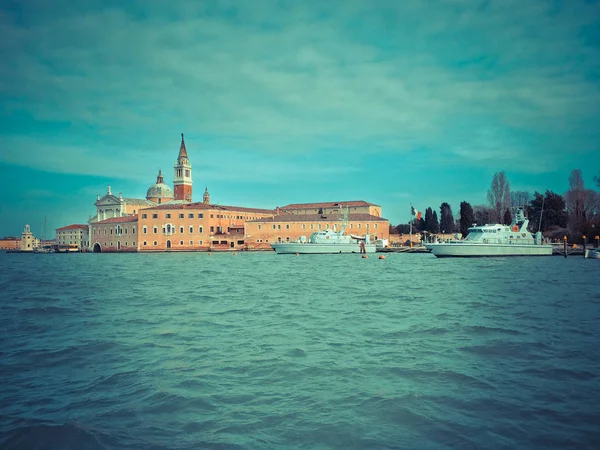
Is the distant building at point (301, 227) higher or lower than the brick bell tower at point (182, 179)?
lower

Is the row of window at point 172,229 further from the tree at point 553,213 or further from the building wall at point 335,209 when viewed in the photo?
the tree at point 553,213

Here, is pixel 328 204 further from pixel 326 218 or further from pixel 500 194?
pixel 500 194

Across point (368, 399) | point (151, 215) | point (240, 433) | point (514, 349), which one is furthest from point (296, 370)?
point (151, 215)

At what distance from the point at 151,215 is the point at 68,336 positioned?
187 feet

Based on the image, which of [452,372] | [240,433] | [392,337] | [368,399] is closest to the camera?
[240,433]

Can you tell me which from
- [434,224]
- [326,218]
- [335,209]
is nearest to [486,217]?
[434,224]

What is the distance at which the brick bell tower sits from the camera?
245 ft

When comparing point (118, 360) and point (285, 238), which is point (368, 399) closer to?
point (118, 360)

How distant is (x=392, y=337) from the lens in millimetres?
7434

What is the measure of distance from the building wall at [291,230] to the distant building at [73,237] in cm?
3223

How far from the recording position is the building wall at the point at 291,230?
5784 centimetres

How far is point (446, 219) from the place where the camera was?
62969 mm

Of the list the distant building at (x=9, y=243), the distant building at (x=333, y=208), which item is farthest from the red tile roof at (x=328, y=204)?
the distant building at (x=9, y=243)

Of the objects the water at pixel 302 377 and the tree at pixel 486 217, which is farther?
the tree at pixel 486 217
